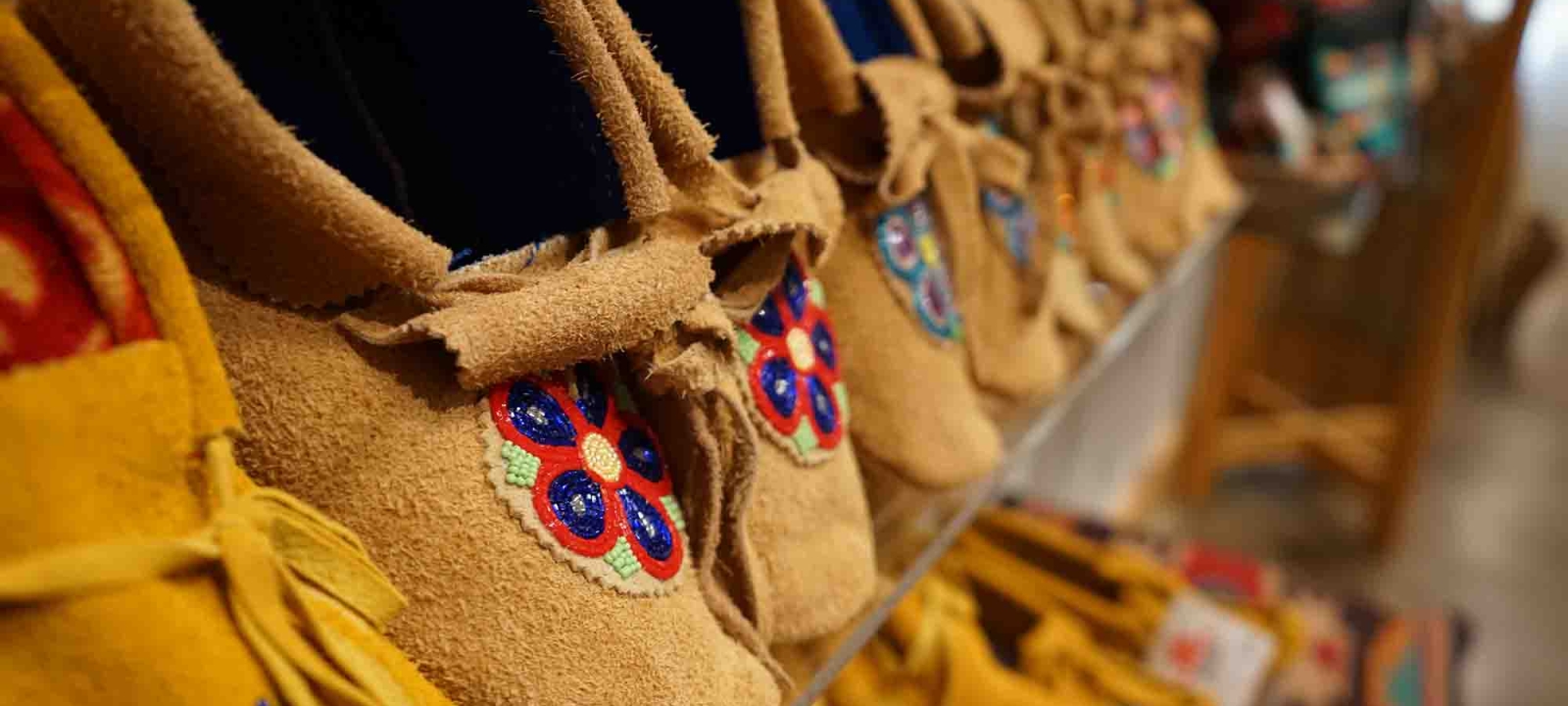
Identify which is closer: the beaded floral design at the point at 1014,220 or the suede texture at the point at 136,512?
the suede texture at the point at 136,512

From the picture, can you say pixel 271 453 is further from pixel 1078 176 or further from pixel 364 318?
pixel 1078 176

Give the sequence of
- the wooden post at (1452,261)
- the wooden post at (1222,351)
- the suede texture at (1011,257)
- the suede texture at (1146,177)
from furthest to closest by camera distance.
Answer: the wooden post at (1222,351)
the wooden post at (1452,261)
the suede texture at (1146,177)
the suede texture at (1011,257)

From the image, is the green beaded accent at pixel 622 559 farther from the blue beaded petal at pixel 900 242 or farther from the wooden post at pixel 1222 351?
the wooden post at pixel 1222 351

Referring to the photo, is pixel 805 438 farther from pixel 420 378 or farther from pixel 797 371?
pixel 420 378

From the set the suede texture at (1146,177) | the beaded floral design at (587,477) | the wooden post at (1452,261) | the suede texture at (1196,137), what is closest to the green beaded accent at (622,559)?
the beaded floral design at (587,477)

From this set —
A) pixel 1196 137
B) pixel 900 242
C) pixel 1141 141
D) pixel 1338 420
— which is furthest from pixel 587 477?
pixel 1338 420

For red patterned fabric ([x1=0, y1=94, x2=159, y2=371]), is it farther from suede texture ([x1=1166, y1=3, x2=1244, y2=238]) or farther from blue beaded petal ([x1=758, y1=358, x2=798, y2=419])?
suede texture ([x1=1166, y1=3, x2=1244, y2=238])

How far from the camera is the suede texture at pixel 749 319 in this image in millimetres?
349

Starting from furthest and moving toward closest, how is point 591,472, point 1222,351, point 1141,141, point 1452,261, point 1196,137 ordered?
1. point 1222,351
2. point 1452,261
3. point 1196,137
4. point 1141,141
5. point 591,472

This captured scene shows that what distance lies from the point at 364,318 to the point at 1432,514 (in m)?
2.00

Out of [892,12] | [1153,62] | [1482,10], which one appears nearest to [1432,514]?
[1482,10]

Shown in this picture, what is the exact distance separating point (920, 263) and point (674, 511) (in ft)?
0.66

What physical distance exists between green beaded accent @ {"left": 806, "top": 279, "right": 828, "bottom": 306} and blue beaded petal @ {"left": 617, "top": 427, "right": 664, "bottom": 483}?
10 centimetres

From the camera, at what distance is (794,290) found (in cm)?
41
